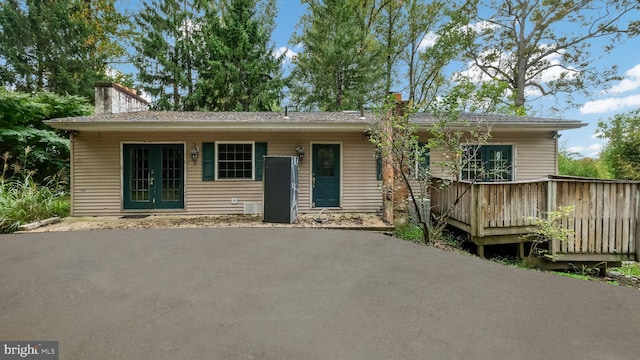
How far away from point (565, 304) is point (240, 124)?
6.23 m

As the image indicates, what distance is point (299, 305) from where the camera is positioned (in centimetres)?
277

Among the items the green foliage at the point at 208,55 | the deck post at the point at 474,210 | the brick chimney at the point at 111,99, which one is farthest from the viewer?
the green foliage at the point at 208,55

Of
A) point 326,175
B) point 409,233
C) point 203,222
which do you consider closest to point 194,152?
point 203,222

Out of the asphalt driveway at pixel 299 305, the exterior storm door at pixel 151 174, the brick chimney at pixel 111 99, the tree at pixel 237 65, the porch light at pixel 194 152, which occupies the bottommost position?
the asphalt driveway at pixel 299 305

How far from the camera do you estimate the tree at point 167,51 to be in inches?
593

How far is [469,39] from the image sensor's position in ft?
54.8

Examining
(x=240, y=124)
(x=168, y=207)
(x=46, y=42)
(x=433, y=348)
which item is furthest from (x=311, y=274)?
(x=46, y=42)

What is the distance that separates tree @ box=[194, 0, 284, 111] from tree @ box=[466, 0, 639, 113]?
468 inches

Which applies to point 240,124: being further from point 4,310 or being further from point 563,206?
point 563,206

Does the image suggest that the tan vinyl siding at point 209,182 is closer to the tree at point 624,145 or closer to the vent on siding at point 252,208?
the vent on siding at point 252,208

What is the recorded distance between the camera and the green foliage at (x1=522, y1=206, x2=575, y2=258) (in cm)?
454

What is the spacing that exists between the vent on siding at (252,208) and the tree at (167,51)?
33.7 feet

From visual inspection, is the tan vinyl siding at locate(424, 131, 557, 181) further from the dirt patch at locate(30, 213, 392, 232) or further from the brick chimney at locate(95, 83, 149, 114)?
the brick chimney at locate(95, 83, 149, 114)

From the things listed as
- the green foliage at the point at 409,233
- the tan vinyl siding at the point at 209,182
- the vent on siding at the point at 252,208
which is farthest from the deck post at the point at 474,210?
the vent on siding at the point at 252,208
